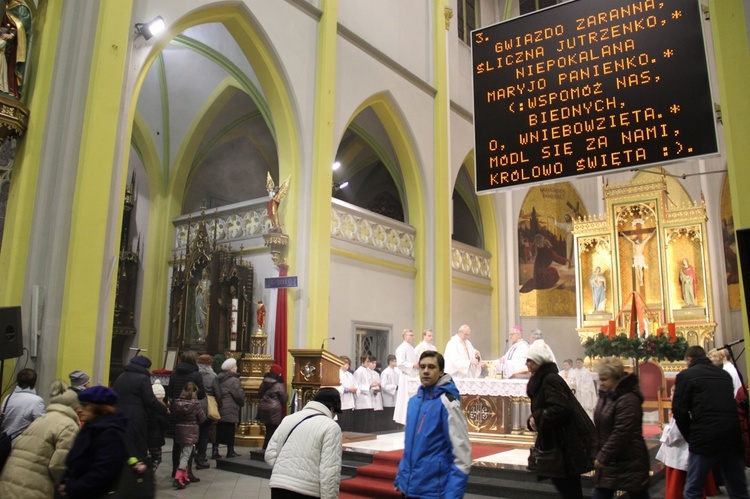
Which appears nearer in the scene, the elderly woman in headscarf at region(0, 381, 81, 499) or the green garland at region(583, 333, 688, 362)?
the elderly woman in headscarf at region(0, 381, 81, 499)

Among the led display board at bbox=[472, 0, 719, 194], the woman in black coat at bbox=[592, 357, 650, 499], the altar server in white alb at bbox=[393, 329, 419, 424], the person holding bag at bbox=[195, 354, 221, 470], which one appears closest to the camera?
the woman in black coat at bbox=[592, 357, 650, 499]

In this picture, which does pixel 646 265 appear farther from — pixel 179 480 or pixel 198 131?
pixel 179 480

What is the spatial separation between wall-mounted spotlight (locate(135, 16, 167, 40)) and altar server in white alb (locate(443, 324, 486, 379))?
259 inches

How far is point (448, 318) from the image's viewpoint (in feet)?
49.7

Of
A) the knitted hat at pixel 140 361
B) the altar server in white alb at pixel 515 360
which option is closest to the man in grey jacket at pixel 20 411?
the knitted hat at pixel 140 361

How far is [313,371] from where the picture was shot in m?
8.32

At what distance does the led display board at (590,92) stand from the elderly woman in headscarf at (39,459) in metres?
5.69

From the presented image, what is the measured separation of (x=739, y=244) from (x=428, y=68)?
13.3 metres

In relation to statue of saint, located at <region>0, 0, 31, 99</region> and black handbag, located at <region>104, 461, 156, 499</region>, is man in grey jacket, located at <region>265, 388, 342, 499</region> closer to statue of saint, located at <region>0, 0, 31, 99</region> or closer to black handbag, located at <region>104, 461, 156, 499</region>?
black handbag, located at <region>104, 461, 156, 499</region>

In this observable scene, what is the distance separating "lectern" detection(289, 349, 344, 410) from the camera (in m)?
8.27

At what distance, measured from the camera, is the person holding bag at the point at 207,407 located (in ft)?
27.6

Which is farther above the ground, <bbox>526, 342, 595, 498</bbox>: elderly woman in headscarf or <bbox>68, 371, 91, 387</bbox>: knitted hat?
<bbox>68, 371, 91, 387</bbox>: knitted hat

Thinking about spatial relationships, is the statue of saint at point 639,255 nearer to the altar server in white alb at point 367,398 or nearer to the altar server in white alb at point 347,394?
the altar server in white alb at point 367,398

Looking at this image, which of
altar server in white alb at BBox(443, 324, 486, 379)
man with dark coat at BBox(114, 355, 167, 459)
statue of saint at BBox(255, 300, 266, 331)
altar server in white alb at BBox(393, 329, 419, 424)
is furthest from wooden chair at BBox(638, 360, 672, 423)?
man with dark coat at BBox(114, 355, 167, 459)
